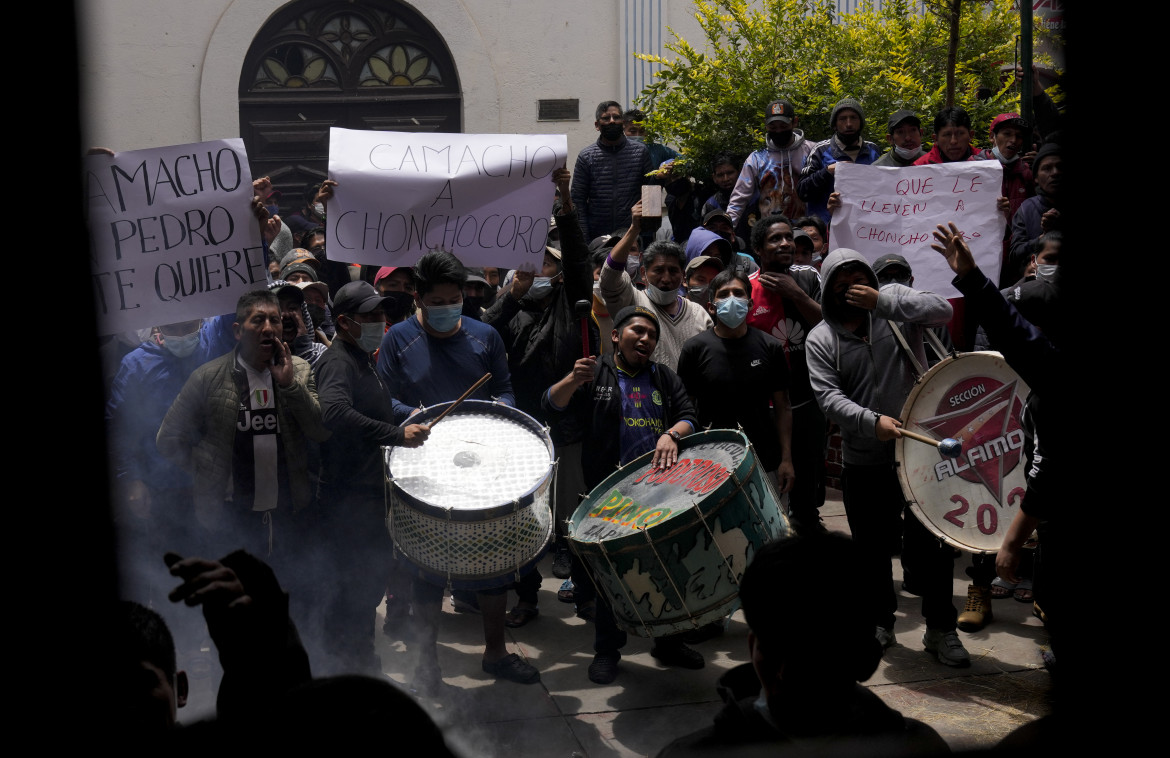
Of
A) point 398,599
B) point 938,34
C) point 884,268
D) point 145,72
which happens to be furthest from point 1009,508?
point 145,72

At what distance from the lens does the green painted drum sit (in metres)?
4.05

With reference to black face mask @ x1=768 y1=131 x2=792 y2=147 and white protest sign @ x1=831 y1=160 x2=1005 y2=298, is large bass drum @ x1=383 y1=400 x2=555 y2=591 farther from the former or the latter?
black face mask @ x1=768 y1=131 x2=792 y2=147

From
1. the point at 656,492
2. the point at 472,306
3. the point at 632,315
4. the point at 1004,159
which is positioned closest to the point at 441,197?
the point at 632,315

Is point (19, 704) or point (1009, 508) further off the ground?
point (19, 704)

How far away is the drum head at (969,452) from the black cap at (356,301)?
7.74ft

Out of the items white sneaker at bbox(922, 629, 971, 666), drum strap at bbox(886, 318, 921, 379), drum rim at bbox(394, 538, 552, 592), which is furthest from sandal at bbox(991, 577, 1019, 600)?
drum rim at bbox(394, 538, 552, 592)

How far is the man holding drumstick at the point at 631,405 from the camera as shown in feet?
16.5

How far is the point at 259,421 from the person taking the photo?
446 cm

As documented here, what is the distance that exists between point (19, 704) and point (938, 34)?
374 inches

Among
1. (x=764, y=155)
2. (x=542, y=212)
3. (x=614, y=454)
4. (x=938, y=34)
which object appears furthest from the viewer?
(x=938, y=34)

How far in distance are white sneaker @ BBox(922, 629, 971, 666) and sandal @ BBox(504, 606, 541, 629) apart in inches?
75.7

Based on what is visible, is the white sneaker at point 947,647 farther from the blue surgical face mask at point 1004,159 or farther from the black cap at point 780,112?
the black cap at point 780,112

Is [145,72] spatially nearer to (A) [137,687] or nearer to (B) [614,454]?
(B) [614,454]

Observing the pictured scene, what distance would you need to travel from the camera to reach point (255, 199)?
188 inches
